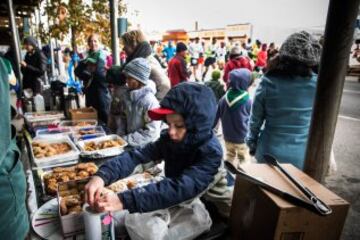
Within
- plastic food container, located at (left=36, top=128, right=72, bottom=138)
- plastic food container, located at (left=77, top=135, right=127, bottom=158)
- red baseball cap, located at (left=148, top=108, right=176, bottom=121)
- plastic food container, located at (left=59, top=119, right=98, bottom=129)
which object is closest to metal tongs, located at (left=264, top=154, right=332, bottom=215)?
red baseball cap, located at (left=148, top=108, right=176, bottom=121)

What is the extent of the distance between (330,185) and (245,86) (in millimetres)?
1859

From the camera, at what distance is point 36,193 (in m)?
1.64

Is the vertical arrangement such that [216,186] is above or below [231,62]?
below

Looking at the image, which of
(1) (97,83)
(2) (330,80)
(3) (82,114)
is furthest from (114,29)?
(2) (330,80)

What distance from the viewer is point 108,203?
3.51 ft

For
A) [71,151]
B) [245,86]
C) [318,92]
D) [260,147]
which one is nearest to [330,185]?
[245,86]

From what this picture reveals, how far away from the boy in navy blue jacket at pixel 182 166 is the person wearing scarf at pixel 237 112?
81.3 inches

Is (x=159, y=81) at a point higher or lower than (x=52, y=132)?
higher

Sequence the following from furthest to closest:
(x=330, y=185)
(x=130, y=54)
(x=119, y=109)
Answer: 1. (x=330, y=185)
2. (x=130, y=54)
3. (x=119, y=109)

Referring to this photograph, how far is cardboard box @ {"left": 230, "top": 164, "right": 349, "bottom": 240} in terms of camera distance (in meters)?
1.00

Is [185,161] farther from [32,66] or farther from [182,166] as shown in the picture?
[32,66]

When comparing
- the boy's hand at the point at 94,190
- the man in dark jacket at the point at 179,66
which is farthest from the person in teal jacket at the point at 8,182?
the man in dark jacket at the point at 179,66

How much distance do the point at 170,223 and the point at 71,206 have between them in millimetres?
522

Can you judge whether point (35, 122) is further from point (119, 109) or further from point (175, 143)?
point (175, 143)
